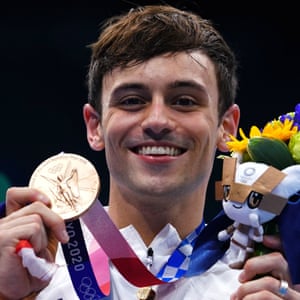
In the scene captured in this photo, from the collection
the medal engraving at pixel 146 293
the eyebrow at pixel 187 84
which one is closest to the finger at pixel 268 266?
the medal engraving at pixel 146 293

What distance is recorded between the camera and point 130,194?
6.55ft

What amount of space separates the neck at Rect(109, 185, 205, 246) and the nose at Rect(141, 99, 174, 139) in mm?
240

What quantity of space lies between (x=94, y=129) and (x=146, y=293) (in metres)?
0.57

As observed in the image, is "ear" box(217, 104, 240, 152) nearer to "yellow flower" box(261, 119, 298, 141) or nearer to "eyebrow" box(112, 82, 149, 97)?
"eyebrow" box(112, 82, 149, 97)

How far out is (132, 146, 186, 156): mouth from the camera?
6.14 feet

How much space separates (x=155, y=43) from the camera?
1980 millimetres

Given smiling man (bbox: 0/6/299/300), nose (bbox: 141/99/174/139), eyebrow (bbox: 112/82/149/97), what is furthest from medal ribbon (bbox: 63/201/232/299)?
eyebrow (bbox: 112/82/149/97)

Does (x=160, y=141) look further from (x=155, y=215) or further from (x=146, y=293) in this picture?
(x=146, y=293)

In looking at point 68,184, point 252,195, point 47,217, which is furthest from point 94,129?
point 252,195

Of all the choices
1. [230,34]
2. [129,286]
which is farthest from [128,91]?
[230,34]

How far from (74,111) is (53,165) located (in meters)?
A: 2.38

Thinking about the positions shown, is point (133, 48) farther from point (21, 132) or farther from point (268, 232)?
point (21, 132)

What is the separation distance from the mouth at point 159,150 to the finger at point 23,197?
37 cm

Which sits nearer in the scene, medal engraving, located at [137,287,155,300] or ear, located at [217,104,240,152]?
medal engraving, located at [137,287,155,300]
